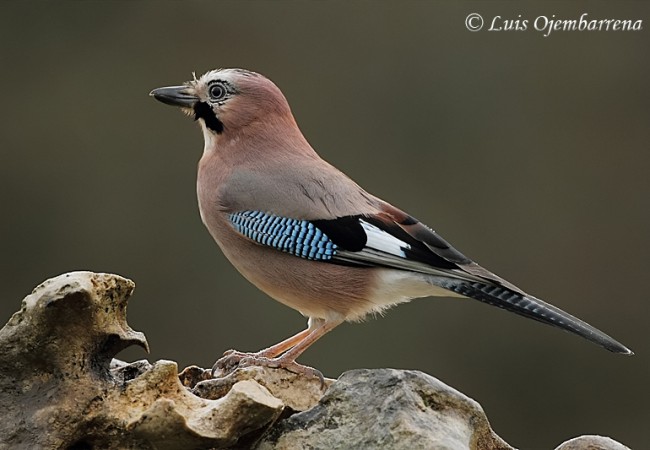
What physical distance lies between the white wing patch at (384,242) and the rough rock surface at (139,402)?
1.04 m

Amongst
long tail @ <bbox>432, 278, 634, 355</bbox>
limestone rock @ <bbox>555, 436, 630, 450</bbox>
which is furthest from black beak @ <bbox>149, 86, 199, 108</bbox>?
limestone rock @ <bbox>555, 436, 630, 450</bbox>

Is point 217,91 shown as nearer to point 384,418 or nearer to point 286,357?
point 286,357

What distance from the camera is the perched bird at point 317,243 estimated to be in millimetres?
3727

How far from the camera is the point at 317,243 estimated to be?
3.82m

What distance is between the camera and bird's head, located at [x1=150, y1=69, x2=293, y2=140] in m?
4.18

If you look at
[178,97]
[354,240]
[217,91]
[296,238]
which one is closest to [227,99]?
[217,91]

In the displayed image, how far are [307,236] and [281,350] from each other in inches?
15.4

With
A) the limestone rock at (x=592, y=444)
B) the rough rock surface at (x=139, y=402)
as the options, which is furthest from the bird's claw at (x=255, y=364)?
the limestone rock at (x=592, y=444)

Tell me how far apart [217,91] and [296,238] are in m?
0.71

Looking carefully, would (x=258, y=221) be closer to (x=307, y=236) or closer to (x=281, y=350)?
(x=307, y=236)

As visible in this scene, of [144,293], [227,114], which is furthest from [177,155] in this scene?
[227,114]

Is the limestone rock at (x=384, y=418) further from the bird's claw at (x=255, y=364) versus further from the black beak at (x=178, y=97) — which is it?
the black beak at (x=178, y=97)

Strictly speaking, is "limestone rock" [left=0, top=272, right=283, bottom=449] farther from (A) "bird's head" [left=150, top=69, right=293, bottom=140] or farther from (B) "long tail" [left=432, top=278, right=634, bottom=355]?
(A) "bird's head" [left=150, top=69, right=293, bottom=140]

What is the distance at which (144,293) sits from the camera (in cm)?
817
